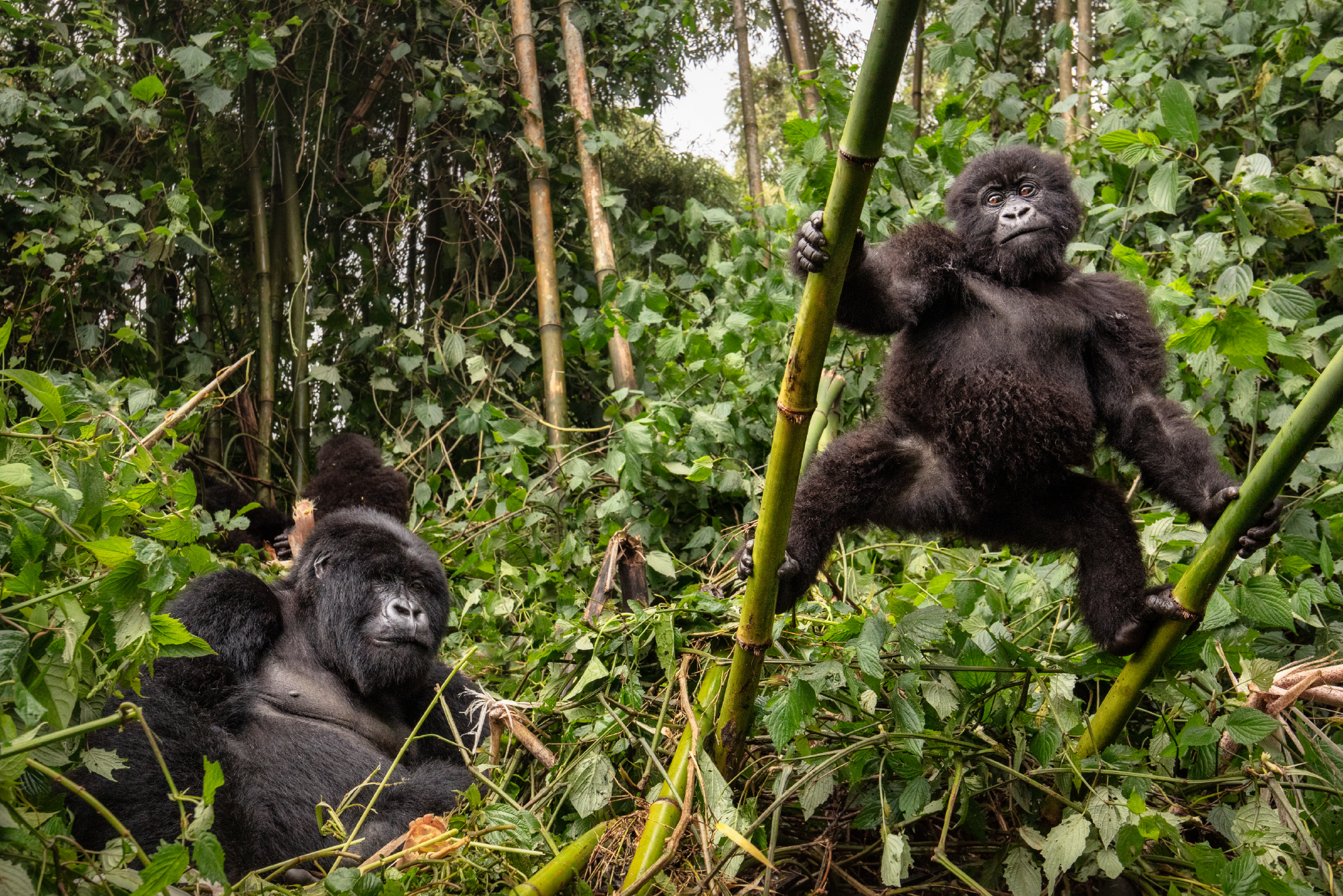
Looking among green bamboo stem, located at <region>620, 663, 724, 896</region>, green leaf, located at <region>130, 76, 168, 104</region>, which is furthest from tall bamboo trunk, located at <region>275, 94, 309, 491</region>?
green bamboo stem, located at <region>620, 663, 724, 896</region>

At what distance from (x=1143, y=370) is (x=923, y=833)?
1.28 m

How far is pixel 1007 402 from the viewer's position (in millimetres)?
2480

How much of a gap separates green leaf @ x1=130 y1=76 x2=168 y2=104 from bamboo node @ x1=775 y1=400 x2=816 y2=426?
4.46 m

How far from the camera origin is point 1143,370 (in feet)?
8.64

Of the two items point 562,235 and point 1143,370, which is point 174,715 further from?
point 562,235

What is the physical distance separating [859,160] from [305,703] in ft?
7.82

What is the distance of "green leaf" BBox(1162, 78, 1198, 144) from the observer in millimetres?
2207

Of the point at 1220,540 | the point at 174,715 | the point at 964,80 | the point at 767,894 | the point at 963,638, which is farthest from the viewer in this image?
the point at 964,80

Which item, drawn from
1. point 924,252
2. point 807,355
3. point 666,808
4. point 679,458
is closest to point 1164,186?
point 924,252

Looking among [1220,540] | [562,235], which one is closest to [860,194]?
[1220,540]

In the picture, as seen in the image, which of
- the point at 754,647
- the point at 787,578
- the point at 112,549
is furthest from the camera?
the point at 787,578

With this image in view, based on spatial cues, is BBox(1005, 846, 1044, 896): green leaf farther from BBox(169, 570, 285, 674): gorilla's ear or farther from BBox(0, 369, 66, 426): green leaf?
BBox(169, 570, 285, 674): gorilla's ear

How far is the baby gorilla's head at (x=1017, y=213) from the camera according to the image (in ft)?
8.81

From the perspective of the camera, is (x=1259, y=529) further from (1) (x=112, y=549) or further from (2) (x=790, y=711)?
(1) (x=112, y=549)
